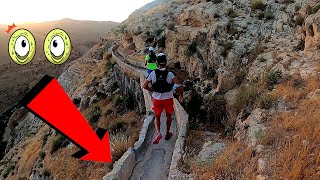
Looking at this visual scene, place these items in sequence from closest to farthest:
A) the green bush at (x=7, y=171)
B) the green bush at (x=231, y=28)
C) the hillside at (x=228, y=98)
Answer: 1. the hillside at (x=228, y=98)
2. the green bush at (x=231, y=28)
3. the green bush at (x=7, y=171)

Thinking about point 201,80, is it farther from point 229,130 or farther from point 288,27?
point 229,130

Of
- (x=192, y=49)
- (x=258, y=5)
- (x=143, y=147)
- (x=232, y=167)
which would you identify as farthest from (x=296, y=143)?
(x=192, y=49)

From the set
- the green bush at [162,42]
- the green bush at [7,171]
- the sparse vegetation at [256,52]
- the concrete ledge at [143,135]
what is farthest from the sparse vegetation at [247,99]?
the green bush at [7,171]

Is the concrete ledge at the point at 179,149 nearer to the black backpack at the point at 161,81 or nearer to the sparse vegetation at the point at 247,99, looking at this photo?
the black backpack at the point at 161,81

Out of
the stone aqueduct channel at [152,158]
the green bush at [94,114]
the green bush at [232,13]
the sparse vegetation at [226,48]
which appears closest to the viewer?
the stone aqueduct channel at [152,158]

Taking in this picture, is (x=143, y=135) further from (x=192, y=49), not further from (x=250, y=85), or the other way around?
(x=192, y=49)

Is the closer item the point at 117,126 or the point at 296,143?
the point at 296,143

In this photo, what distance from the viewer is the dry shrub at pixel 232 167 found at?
20.7 feet

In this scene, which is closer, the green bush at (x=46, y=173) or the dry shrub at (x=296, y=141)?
the dry shrub at (x=296, y=141)

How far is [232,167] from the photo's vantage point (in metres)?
6.62

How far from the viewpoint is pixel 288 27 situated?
1523 cm

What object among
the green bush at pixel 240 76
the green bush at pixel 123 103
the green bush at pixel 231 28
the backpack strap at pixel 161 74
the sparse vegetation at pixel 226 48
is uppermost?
the backpack strap at pixel 161 74

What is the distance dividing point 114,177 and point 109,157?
9.59ft

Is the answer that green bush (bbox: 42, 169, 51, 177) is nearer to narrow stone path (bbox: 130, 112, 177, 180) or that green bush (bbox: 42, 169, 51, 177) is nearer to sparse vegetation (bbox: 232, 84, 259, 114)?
narrow stone path (bbox: 130, 112, 177, 180)
